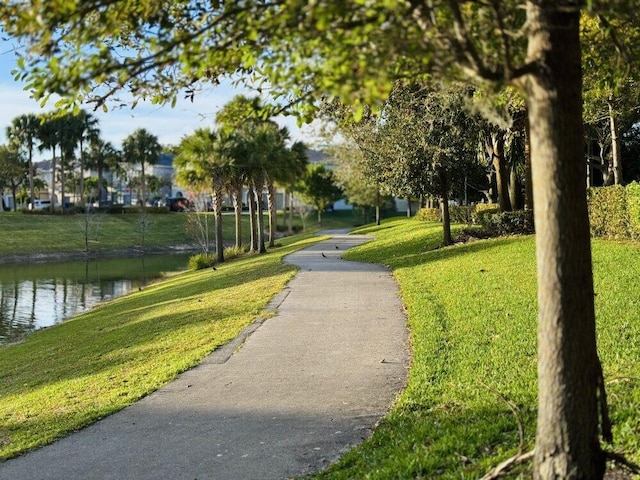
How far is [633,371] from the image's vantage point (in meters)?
7.01

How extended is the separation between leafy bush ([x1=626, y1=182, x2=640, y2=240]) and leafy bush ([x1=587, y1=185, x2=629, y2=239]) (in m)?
0.19

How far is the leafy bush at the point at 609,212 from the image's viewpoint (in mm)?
16484

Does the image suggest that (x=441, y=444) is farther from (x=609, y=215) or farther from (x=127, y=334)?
(x=609, y=215)

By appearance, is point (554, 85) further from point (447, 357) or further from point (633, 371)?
point (447, 357)

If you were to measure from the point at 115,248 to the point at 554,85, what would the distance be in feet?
194

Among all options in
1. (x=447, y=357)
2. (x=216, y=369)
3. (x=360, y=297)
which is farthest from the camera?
(x=360, y=297)

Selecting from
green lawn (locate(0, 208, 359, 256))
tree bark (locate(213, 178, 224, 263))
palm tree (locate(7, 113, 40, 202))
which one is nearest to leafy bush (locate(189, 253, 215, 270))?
tree bark (locate(213, 178, 224, 263))

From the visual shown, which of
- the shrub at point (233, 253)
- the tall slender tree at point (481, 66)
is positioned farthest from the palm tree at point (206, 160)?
the tall slender tree at point (481, 66)

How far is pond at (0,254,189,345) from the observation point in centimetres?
2448

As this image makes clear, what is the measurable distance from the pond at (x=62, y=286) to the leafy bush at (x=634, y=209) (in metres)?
17.0

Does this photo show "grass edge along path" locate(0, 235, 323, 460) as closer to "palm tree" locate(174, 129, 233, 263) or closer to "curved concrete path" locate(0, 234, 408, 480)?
"curved concrete path" locate(0, 234, 408, 480)

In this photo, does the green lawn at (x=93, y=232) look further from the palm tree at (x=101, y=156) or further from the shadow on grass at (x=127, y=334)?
the shadow on grass at (x=127, y=334)

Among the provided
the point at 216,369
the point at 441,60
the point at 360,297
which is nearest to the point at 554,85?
the point at 441,60

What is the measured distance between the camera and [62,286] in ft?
115
